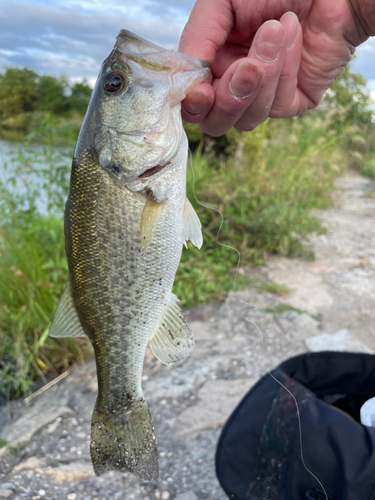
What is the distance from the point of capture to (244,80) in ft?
4.82

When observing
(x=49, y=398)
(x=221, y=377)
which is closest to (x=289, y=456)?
(x=221, y=377)

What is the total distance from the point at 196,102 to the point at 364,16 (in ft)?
3.42

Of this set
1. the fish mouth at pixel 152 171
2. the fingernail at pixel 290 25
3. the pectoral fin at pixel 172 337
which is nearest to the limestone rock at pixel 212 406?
the pectoral fin at pixel 172 337

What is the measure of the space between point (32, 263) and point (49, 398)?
1.22 meters

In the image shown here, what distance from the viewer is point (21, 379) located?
10.5 feet

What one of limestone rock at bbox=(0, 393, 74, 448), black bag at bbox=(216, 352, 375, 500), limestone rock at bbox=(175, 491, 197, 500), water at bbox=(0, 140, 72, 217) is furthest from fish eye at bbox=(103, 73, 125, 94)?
limestone rock at bbox=(0, 393, 74, 448)

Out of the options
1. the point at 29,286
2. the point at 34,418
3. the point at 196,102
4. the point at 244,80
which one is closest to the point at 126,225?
the point at 196,102

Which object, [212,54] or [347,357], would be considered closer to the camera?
[212,54]

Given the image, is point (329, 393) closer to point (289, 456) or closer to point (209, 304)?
point (289, 456)

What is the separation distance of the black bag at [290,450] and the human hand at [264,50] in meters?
1.40

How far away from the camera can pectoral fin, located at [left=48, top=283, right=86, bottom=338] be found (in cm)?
152

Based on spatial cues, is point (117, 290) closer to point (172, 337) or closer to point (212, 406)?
point (172, 337)

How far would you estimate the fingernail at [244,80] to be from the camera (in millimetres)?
1428

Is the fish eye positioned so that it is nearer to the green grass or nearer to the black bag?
the black bag
